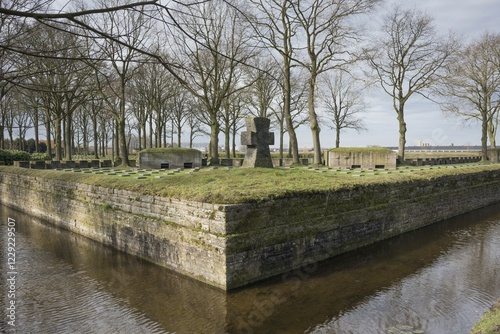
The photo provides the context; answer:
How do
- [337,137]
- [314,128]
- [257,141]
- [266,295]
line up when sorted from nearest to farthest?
1. [266,295]
2. [257,141]
3. [314,128]
4. [337,137]

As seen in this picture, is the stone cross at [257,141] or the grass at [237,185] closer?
the grass at [237,185]

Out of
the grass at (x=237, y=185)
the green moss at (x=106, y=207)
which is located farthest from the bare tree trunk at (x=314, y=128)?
the green moss at (x=106, y=207)

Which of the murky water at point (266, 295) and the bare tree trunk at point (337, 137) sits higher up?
the bare tree trunk at point (337, 137)

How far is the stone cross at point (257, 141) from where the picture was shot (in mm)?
12914

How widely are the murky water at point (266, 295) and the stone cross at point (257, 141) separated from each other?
17.5ft

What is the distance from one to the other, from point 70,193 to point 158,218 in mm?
5462

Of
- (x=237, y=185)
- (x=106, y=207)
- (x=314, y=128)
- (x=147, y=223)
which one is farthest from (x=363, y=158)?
(x=147, y=223)

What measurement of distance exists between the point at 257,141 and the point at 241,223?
22.3ft

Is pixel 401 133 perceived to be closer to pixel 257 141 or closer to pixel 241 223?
pixel 257 141

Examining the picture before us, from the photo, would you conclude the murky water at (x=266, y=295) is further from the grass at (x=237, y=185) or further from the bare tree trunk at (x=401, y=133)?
the bare tree trunk at (x=401, y=133)

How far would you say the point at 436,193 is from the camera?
13125 mm

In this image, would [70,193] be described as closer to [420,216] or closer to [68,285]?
[68,285]

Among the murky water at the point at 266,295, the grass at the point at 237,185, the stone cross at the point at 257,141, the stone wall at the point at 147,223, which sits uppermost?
the stone cross at the point at 257,141

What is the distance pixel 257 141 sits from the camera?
42.9 feet
